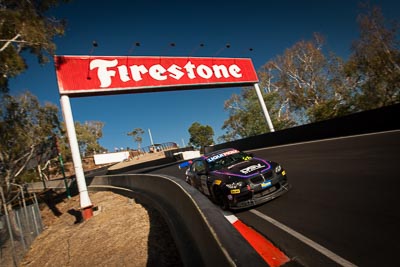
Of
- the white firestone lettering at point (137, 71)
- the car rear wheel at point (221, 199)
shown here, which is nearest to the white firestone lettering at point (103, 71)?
the white firestone lettering at point (137, 71)

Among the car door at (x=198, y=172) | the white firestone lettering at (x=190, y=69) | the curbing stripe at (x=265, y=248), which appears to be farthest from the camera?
the white firestone lettering at (x=190, y=69)

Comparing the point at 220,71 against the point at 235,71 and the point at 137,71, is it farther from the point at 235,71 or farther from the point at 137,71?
the point at 137,71

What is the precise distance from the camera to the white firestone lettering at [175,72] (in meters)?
17.8

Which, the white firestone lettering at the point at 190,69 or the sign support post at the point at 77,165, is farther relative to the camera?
the white firestone lettering at the point at 190,69

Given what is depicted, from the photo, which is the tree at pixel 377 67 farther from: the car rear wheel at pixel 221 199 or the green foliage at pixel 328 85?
the car rear wheel at pixel 221 199

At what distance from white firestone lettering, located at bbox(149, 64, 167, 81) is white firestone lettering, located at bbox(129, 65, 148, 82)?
451mm

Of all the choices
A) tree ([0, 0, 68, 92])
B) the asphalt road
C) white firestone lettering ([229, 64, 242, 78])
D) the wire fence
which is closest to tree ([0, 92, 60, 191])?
tree ([0, 0, 68, 92])

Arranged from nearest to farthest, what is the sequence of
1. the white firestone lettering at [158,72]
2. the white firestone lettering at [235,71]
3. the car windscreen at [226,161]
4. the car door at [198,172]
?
the car windscreen at [226,161] → the car door at [198,172] → the white firestone lettering at [158,72] → the white firestone lettering at [235,71]

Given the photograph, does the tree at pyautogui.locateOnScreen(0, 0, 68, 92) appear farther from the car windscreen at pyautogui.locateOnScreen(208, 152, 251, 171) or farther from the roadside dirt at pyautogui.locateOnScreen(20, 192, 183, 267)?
the car windscreen at pyautogui.locateOnScreen(208, 152, 251, 171)

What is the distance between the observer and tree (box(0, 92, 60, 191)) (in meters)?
20.6

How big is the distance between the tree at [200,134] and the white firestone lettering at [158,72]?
8081 cm

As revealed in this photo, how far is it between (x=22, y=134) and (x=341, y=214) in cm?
2635

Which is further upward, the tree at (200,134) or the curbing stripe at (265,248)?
the tree at (200,134)

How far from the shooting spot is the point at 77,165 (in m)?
12.9
